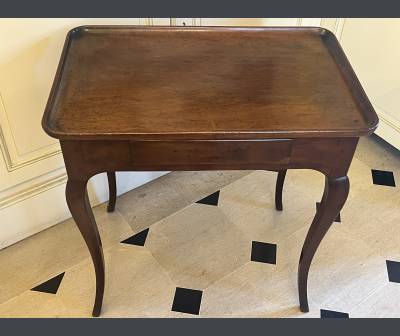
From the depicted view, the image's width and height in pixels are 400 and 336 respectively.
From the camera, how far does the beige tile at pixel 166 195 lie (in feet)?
5.82

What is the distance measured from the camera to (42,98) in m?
1.44

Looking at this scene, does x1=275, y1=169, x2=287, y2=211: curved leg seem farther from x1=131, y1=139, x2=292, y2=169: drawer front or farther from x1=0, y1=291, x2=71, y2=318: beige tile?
x1=0, y1=291, x2=71, y2=318: beige tile

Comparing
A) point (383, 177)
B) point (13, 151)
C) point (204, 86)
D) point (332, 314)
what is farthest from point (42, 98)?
point (383, 177)

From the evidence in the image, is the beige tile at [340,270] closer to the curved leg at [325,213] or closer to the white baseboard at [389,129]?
the curved leg at [325,213]

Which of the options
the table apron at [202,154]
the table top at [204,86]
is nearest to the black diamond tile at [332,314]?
the table apron at [202,154]

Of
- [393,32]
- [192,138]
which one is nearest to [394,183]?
[393,32]

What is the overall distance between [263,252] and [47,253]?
30.1 inches

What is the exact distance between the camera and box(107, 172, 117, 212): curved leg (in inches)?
65.7

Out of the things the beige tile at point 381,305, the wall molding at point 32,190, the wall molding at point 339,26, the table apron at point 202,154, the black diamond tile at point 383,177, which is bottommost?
the beige tile at point 381,305

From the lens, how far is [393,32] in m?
1.80

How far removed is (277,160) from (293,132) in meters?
0.09

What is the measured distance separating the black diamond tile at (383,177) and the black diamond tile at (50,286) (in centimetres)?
130

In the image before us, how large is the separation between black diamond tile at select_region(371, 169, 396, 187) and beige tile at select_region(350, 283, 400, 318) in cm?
50

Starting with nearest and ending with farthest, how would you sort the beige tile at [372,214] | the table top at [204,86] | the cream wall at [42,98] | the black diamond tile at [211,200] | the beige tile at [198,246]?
1. the table top at [204,86]
2. the cream wall at [42,98]
3. the beige tile at [198,246]
4. the beige tile at [372,214]
5. the black diamond tile at [211,200]
